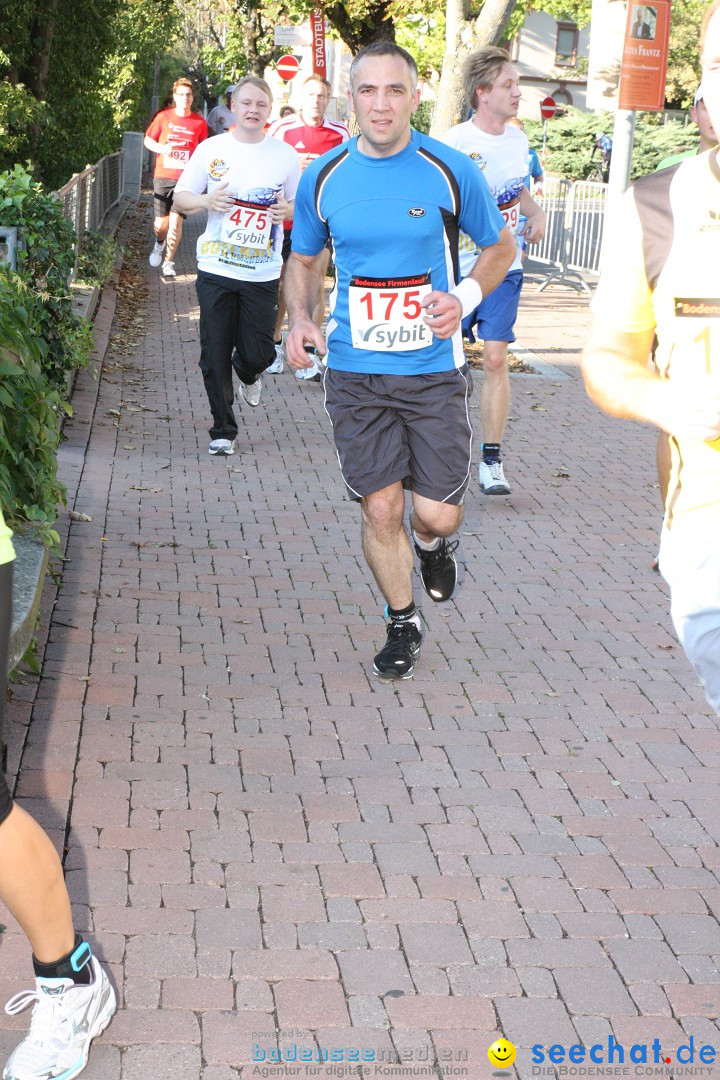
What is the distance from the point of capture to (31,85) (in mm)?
17953

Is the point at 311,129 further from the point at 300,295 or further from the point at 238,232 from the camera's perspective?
the point at 300,295

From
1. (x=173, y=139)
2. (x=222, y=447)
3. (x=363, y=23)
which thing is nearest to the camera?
(x=222, y=447)

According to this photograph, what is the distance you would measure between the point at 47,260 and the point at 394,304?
448 centimetres

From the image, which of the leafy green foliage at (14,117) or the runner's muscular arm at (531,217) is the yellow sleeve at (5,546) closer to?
the runner's muscular arm at (531,217)

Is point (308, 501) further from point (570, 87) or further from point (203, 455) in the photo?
point (570, 87)

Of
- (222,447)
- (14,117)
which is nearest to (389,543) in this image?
(222,447)

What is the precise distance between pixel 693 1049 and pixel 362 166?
3.27m

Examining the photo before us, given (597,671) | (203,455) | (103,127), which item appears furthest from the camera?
(103,127)

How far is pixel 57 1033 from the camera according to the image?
115 inches

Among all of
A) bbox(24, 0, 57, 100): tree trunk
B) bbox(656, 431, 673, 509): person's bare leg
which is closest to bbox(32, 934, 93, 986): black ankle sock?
bbox(656, 431, 673, 509): person's bare leg

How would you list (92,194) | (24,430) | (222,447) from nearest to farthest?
(24,430)
(222,447)
(92,194)

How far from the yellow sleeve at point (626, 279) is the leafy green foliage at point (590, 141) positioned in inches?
1597

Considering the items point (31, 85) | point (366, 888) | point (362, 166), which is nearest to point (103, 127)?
point (31, 85)

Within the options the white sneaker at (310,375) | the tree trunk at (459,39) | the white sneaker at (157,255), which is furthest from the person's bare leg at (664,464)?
the white sneaker at (157,255)
